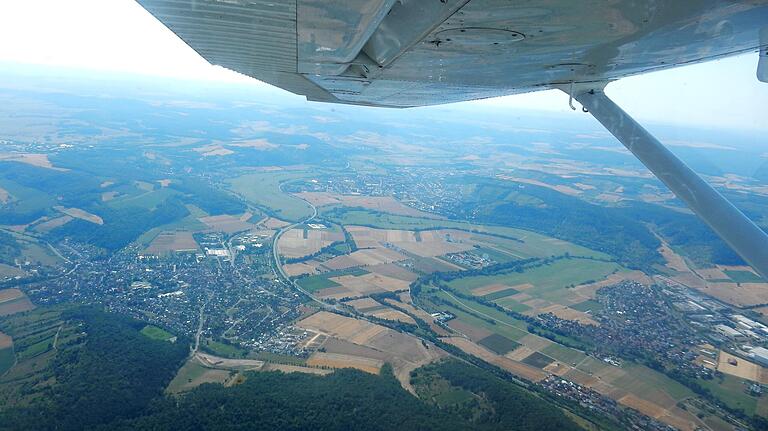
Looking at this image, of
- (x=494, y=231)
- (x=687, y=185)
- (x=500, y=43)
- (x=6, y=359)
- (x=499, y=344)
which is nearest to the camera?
(x=500, y=43)

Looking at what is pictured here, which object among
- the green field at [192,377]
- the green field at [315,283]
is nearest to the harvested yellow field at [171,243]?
the green field at [315,283]

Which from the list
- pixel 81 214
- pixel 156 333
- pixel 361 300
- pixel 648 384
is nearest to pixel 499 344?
pixel 648 384

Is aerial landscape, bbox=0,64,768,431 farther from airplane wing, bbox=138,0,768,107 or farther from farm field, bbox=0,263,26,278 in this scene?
airplane wing, bbox=138,0,768,107

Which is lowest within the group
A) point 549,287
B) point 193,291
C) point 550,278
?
point 193,291

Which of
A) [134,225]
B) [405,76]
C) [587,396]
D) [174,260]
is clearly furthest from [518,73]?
[134,225]

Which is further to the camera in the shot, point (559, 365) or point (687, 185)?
point (559, 365)

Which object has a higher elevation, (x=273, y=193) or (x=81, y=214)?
(x=273, y=193)

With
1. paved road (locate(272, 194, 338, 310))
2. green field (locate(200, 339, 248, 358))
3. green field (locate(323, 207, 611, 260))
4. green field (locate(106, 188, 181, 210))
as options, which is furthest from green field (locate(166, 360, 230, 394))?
green field (locate(106, 188, 181, 210))

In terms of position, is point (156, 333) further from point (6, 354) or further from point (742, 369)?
point (742, 369)
